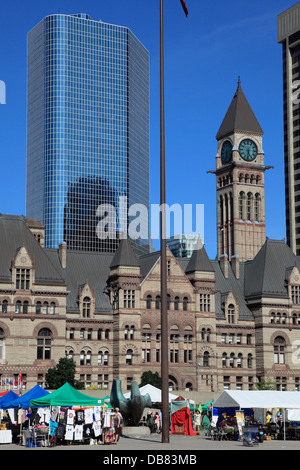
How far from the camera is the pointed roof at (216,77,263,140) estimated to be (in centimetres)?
15362

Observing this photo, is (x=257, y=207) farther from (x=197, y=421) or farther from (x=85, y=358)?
(x=197, y=421)

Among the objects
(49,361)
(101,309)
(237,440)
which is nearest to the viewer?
(237,440)

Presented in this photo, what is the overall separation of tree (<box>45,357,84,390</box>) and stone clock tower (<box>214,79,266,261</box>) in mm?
61300

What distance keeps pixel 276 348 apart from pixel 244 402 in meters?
56.6

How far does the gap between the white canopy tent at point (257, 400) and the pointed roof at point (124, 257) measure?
4631cm

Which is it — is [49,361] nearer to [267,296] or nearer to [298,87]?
[267,296]

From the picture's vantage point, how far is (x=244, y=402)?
5588 cm

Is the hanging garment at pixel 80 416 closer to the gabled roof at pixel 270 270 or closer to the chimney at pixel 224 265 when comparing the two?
the gabled roof at pixel 270 270

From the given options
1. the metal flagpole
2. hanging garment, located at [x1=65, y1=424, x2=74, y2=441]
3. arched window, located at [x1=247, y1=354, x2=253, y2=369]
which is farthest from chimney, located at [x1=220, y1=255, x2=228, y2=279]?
the metal flagpole

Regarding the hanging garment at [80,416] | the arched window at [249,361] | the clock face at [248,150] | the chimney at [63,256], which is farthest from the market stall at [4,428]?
the clock face at [248,150]

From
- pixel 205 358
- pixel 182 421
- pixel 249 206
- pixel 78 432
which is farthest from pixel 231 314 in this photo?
pixel 78 432

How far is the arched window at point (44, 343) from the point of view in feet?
314

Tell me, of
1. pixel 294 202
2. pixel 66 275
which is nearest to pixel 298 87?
pixel 294 202

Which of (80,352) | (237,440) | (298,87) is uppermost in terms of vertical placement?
(298,87)
